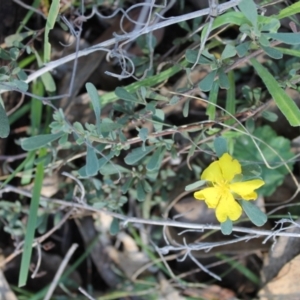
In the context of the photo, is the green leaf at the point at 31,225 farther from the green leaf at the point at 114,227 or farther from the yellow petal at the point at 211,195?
the yellow petal at the point at 211,195

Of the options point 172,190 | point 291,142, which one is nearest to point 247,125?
point 291,142

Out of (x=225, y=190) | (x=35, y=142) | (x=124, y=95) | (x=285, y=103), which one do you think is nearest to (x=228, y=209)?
(x=225, y=190)

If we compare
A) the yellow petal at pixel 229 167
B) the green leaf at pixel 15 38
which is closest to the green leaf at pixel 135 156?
the yellow petal at pixel 229 167

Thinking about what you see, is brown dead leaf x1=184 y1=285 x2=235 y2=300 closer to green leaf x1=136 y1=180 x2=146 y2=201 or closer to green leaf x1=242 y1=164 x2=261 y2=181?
green leaf x1=136 y1=180 x2=146 y2=201

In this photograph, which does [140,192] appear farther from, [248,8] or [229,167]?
[248,8]

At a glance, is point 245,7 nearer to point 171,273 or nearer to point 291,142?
point 291,142

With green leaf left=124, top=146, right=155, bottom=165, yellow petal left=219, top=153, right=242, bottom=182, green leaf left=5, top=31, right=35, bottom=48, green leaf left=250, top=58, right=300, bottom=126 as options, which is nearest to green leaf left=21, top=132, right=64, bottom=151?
green leaf left=124, top=146, right=155, bottom=165

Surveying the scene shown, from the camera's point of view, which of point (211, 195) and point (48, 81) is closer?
point (211, 195)
